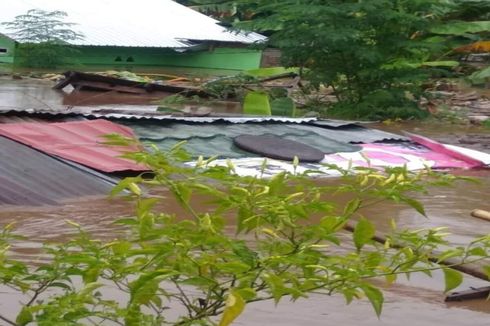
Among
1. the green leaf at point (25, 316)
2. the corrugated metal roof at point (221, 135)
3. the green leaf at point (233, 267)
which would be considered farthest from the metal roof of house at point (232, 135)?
the green leaf at point (233, 267)

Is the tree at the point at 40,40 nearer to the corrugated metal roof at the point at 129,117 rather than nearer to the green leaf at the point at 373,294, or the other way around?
the corrugated metal roof at the point at 129,117

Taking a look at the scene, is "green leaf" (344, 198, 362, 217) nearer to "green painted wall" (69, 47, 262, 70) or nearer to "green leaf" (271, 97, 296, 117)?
"green leaf" (271, 97, 296, 117)

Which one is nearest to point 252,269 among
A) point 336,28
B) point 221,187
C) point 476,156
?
point 221,187

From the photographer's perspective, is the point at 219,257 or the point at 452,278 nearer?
the point at 219,257

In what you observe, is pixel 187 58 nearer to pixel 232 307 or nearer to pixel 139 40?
pixel 139 40

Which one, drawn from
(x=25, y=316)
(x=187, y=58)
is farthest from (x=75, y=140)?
(x=187, y=58)

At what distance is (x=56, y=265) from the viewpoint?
9.00ft

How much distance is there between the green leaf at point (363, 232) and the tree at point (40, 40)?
22266 mm

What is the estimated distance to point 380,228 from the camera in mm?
7727

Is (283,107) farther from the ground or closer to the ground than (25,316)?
closer to the ground

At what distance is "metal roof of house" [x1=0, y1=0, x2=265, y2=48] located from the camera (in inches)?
1030

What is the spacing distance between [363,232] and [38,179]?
5.87m

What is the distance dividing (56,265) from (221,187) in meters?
0.59

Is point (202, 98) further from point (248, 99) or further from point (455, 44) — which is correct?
point (455, 44)
